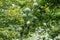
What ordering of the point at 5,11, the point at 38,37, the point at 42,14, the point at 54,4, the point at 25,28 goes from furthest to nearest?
the point at 5,11, the point at 38,37, the point at 25,28, the point at 42,14, the point at 54,4

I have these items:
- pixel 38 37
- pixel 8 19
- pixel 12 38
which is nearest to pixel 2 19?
pixel 8 19

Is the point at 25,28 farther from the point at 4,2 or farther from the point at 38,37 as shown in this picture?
the point at 4,2

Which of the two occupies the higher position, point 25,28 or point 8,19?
point 8,19

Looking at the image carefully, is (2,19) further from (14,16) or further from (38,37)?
(38,37)

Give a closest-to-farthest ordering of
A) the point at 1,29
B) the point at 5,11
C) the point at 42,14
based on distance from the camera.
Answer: the point at 42,14
the point at 1,29
the point at 5,11

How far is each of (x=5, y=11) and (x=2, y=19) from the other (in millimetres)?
173

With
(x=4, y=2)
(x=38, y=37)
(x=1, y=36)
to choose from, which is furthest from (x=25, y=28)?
(x=4, y=2)

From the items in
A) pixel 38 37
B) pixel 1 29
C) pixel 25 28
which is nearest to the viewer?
pixel 25 28

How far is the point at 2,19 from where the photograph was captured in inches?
169

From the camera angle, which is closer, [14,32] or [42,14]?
[42,14]

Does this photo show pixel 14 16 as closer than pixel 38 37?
No

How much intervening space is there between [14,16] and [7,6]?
47 centimetres

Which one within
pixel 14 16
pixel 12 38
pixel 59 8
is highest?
pixel 14 16

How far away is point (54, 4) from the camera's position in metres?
1.57
